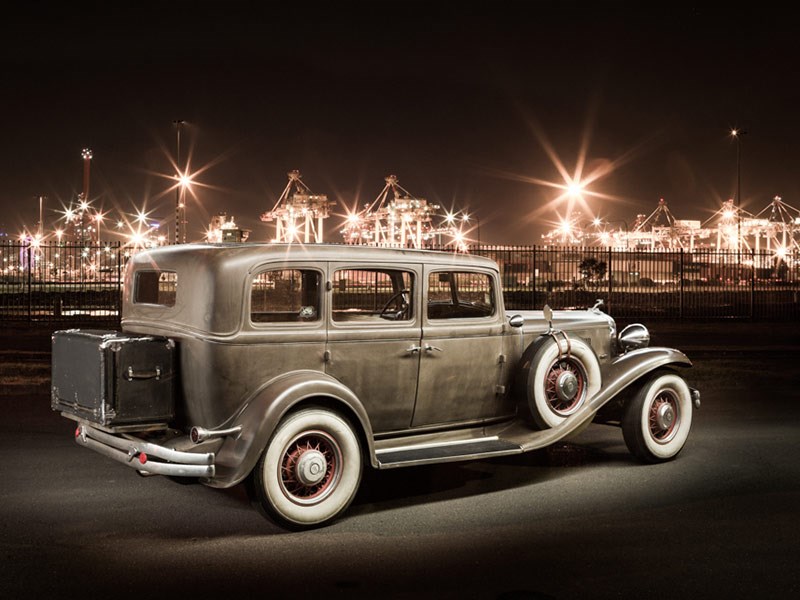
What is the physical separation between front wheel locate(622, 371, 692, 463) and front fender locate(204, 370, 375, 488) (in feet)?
9.30

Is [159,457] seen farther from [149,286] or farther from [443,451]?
[443,451]

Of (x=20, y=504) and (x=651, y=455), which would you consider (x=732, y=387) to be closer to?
(x=651, y=455)

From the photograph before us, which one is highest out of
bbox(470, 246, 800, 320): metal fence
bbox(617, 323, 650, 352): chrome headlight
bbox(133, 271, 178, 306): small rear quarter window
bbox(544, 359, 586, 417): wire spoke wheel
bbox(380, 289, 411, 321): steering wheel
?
bbox(470, 246, 800, 320): metal fence

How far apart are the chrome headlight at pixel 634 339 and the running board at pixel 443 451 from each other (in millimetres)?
2026

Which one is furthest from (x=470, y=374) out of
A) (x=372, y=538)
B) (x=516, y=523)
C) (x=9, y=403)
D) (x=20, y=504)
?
(x=9, y=403)

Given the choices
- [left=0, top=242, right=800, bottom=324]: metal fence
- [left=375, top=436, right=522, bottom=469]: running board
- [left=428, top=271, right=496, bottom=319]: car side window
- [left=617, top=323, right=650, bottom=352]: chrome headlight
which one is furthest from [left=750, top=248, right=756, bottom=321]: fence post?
[left=375, top=436, right=522, bottom=469]: running board

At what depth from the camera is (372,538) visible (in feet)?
16.9

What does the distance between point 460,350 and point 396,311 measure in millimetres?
606

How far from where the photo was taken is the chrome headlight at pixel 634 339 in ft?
25.2

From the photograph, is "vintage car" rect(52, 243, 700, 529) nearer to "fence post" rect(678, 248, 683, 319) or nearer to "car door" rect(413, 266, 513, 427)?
"car door" rect(413, 266, 513, 427)

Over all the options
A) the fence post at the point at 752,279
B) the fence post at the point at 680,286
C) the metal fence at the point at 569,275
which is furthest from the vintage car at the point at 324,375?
the fence post at the point at 752,279

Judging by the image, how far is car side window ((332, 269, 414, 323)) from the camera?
606cm

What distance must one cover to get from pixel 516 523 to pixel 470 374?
52.4 inches

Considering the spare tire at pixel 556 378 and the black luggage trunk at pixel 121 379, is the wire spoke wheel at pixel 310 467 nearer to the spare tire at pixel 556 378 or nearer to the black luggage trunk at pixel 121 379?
the black luggage trunk at pixel 121 379
